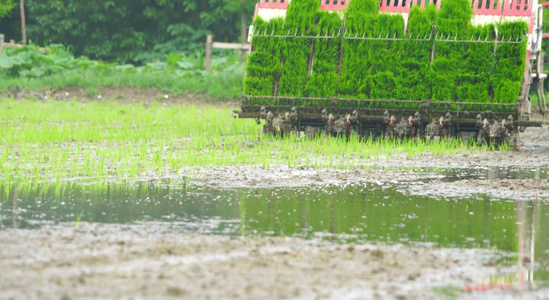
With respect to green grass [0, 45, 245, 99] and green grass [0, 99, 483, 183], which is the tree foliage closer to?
green grass [0, 45, 245, 99]

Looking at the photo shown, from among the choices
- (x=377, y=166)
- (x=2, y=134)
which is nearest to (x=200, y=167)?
(x=377, y=166)

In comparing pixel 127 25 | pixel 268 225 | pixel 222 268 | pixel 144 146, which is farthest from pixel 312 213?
pixel 127 25

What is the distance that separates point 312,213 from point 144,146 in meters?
6.85

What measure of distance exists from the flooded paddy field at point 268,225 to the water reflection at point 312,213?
2 cm

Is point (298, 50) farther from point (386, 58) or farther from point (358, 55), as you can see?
point (386, 58)

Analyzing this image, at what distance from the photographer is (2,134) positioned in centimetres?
1722

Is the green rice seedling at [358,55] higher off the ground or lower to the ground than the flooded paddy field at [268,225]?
higher

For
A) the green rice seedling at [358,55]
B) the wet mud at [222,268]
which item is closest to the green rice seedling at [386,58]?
the green rice seedling at [358,55]

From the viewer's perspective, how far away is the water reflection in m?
8.47

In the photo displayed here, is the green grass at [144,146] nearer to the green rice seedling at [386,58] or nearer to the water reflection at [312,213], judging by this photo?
the green rice seedling at [386,58]

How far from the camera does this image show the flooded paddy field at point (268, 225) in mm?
6473

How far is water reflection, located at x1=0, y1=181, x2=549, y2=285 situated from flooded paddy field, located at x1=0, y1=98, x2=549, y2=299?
0.08ft

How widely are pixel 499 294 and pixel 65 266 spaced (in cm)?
316

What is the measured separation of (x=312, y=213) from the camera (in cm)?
977
